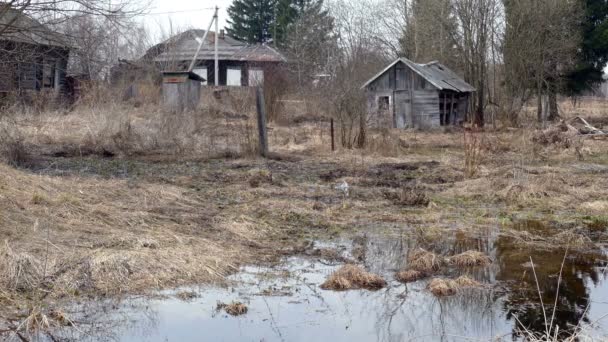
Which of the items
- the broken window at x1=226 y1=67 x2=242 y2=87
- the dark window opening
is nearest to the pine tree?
the broken window at x1=226 y1=67 x2=242 y2=87

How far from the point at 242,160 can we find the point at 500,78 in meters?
20.1

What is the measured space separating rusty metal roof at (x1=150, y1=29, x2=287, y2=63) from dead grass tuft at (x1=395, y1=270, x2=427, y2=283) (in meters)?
38.3

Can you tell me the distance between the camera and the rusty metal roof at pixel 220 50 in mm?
46734

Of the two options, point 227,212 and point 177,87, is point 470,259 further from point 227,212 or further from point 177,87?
point 177,87

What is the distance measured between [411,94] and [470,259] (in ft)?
71.4

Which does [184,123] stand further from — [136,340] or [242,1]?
[242,1]

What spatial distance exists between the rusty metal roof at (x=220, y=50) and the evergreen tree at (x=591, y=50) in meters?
20.1

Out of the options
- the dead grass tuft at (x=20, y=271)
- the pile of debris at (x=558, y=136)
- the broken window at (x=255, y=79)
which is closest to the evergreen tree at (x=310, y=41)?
the broken window at (x=255, y=79)

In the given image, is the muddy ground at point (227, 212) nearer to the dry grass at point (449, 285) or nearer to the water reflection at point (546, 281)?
the water reflection at point (546, 281)

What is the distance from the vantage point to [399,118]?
29.2 meters

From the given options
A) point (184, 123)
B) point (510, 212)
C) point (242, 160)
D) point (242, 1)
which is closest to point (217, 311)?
point (510, 212)

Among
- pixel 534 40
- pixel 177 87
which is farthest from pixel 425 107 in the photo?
pixel 177 87

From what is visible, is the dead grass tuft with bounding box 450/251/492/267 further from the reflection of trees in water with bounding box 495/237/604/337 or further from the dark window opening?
the dark window opening

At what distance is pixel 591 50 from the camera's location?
3478 centimetres
